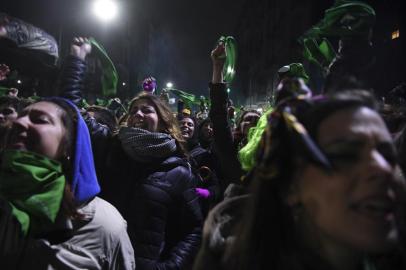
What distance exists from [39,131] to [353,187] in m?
1.76

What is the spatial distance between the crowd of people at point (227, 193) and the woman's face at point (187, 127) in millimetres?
1626

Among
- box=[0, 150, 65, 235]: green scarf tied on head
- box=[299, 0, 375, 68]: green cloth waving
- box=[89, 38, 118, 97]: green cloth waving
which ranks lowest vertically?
box=[0, 150, 65, 235]: green scarf tied on head

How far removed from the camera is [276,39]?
41312 mm

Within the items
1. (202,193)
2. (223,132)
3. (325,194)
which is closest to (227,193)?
(223,132)

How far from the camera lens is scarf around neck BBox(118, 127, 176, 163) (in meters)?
3.28

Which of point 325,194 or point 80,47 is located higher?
point 80,47

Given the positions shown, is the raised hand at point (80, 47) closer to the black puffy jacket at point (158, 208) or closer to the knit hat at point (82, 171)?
the black puffy jacket at point (158, 208)

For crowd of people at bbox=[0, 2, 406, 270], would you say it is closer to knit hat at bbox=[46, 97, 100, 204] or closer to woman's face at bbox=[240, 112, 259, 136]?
knit hat at bbox=[46, 97, 100, 204]

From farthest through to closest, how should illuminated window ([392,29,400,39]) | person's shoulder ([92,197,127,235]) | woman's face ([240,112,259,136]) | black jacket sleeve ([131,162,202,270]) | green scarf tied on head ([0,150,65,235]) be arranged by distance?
1. illuminated window ([392,29,400,39])
2. woman's face ([240,112,259,136])
3. black jacket sleeve ([131,162,202,270])
4. person's shoulder ([92,197,127,235])
5. green scarf tied on head ([0,150,65,235])

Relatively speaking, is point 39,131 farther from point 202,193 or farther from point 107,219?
point 202,193

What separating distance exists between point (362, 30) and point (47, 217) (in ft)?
7.38

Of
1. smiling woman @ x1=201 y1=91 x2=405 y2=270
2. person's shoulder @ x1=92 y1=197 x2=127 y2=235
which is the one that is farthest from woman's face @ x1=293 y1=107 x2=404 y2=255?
person's shoulder @ x1=92 y1=197 x2=127 y2=235

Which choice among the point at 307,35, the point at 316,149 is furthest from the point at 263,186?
the point at 307,35

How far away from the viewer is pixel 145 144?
3301 mm
